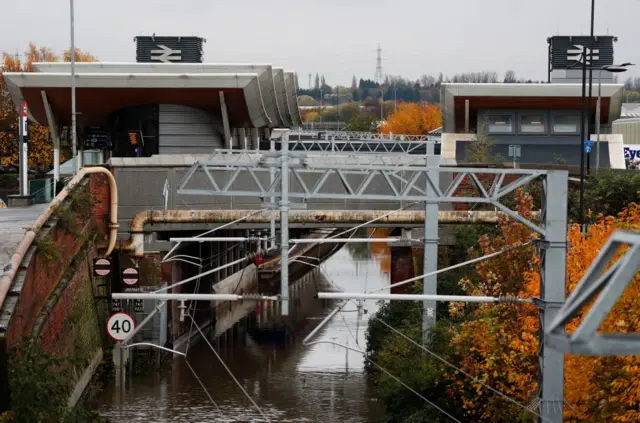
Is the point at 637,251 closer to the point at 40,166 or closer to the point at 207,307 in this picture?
the point at 207,307

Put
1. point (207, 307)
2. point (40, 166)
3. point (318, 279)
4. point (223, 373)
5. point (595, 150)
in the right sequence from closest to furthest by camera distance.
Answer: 1. point (223, 373)
2. point (207, 307)
3. point (595, 150)
4. point (318, 279)
5. point (40, 166)

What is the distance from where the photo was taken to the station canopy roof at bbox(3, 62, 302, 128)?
40.1 metres

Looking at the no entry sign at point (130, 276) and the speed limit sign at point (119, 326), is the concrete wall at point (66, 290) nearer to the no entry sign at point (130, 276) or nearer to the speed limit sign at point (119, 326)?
the speed limit sign at point (119, 326)

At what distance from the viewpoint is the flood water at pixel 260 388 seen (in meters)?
27.0

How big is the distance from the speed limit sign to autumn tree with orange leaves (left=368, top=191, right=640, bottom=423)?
611cm

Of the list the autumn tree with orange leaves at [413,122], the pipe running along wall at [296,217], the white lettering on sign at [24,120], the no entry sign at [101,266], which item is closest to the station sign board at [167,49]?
the white lettering on sign at [24,120]

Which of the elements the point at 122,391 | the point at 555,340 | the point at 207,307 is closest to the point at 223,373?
the point at 122,391

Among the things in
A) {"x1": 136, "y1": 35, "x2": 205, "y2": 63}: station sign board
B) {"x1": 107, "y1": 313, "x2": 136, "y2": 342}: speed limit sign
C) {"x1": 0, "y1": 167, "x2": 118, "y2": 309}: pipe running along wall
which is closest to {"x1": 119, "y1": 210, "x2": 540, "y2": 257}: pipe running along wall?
{"x1": 0, "y1": 167, "x2": 118, "y2": 309}: pipe running along wall

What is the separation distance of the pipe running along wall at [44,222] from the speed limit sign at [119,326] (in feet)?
9.38

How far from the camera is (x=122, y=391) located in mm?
29328

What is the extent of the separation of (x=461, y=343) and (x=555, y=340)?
15361mm

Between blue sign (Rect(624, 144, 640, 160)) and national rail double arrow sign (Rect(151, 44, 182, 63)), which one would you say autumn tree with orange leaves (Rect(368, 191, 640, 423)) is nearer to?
national rail double arrow sign (Rect(151, 44, 182, 63))

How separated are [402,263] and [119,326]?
387 inches

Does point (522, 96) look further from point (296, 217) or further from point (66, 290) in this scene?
point (66, 290)
